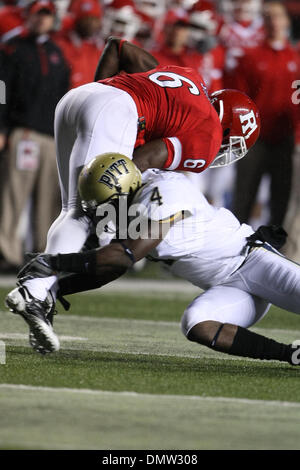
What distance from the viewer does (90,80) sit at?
935 centimetres

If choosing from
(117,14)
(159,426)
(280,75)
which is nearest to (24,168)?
(117,14)

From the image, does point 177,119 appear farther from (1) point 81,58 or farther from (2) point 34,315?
(1) point 81,58

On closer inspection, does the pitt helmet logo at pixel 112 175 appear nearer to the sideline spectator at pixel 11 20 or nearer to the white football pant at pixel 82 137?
the white football pant at pixel 82 137

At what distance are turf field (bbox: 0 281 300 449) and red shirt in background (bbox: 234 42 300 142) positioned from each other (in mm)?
3546

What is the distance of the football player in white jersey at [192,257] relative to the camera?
14.0 ft

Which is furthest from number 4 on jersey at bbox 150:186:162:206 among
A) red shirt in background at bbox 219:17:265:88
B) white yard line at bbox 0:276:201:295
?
red shirt in background at bbox 219:17:265:88

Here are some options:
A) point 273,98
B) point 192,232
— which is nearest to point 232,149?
point 192,232

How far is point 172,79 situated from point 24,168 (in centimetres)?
402

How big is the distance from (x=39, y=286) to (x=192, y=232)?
2.45 ft

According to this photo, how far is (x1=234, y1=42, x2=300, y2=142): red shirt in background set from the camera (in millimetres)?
9070

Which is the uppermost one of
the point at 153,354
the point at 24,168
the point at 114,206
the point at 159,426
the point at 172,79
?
the point at 172,79

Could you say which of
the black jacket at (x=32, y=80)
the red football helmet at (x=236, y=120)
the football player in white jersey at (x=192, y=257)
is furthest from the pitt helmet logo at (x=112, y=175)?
the black jacket at (x=32, y=80)

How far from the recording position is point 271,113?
29.7 feet

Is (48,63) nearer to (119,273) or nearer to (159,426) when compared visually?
(119,273)
